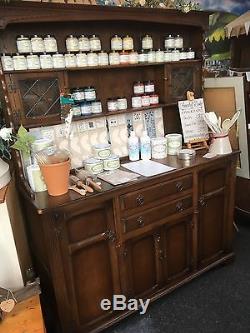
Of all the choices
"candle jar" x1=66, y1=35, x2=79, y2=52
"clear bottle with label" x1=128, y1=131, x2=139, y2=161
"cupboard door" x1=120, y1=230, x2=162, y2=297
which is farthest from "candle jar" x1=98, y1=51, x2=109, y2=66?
"cupboard door" x1=120, y1=230, x2=162, y2=297

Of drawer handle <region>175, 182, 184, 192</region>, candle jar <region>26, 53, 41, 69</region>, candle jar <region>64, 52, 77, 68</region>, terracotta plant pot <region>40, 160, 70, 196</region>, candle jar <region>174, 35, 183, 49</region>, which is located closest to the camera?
terracotta plant pot <region>40, 160, 70, 196</region>

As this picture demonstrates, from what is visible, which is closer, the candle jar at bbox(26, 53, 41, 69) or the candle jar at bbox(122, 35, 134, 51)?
the candle jar at bbox(26, 53, 41, 69)

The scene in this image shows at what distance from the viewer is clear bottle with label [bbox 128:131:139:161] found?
179 cm

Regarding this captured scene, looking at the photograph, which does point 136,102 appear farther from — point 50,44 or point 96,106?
point 50,44

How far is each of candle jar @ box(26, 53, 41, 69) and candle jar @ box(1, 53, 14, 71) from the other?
8cm

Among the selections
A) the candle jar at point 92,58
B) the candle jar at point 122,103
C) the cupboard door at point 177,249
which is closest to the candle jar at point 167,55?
the candle jar at point 122,103

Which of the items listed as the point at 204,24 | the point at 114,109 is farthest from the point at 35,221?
the point at 204,24

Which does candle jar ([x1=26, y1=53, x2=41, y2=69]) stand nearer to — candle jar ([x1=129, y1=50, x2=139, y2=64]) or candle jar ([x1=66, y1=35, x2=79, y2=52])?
candle jar ([x1=66, y1=35, x2=79, y2=52])

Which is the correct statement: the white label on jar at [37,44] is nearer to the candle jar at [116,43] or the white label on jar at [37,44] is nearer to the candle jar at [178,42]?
the candle jar at [116,43]

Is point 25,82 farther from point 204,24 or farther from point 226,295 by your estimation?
point 226,295

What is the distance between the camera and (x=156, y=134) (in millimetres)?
2057

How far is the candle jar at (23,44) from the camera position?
141 centimetres

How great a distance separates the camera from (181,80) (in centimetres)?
195

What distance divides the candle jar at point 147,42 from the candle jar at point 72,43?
46cm
